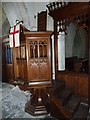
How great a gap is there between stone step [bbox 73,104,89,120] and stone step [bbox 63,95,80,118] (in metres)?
0.13

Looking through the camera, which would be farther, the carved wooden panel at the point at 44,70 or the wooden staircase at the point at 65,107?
the carved wooden panel at the point at 44,70

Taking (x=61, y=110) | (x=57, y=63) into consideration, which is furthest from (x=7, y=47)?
(x=61, y=110)

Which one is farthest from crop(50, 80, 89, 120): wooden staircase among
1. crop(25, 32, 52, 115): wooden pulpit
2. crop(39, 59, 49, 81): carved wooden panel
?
crop(39, 59, 49, 81): carved wooden panel

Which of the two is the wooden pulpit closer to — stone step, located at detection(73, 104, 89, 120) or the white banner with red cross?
stone step, located at detection(73, 104, 89, 120)

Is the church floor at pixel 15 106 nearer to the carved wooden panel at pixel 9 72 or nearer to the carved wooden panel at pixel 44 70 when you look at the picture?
the carved wooden panel at pixel 44 70

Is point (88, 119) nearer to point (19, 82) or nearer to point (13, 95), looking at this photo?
point (19, 82)

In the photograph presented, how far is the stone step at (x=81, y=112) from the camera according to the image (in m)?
3.26

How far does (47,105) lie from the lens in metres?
3.73

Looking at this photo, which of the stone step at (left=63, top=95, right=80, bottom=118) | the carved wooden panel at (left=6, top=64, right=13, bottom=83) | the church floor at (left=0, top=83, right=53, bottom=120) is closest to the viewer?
the stone step at (left=63, top=95, right=80, bottom=118)

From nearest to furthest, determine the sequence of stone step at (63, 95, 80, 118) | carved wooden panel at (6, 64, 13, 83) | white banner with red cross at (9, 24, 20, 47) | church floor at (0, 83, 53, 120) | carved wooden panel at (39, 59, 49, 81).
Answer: stone step at (63, 95, 80, 118)
church floor at (0, 83, 53, 120)
carved wooden panel at (39, 59, 49, 81)
white banner with red cross at (9, 24, 20, 47)
carved wooden panel at (6, 64, 13, 83)

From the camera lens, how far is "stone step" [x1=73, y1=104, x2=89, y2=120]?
128 inches

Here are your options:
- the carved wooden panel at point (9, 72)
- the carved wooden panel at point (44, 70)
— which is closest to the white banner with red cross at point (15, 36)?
the carved wooden panel at point (44, 70)

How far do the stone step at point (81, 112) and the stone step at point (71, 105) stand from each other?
130mm

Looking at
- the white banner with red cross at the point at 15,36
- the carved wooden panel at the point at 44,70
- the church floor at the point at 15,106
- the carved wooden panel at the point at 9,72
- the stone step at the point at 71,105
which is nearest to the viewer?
the stone step at the point at 71,105
